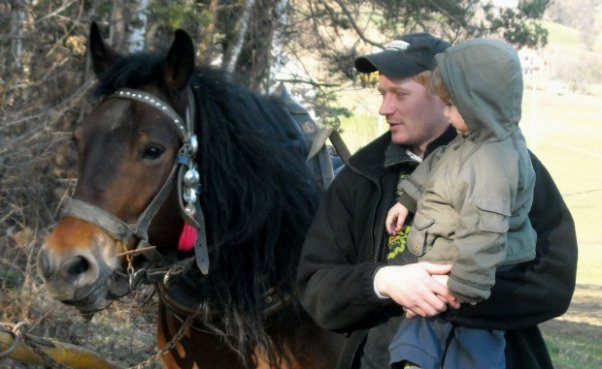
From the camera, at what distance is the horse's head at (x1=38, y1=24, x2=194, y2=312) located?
297 cm

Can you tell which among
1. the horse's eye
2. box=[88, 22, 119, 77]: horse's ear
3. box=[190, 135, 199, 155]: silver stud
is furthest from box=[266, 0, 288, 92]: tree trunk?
the horse's eye

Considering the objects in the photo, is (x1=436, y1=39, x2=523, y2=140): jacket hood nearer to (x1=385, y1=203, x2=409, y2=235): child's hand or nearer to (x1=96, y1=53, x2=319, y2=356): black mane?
(x1=385, y1=203, x2=409, y2=235): child's hand

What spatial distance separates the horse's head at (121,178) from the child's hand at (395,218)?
2.78ft

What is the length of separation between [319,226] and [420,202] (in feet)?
1.31

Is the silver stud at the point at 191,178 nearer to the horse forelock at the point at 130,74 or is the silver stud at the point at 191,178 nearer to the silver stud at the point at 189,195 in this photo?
the silver stud at the point at 189,195

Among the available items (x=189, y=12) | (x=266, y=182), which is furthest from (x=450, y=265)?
(x=189, y=12)

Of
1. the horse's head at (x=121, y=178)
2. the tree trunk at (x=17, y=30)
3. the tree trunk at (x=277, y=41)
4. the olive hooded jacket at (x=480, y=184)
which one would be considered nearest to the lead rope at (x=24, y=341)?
the horse's head at (x=121, y=178)

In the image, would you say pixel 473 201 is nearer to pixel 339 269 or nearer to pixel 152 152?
pixel 339 269

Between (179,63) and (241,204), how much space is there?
0.52 metres

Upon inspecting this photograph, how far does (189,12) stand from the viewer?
851cm

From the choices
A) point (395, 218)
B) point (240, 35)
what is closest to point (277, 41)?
point (240, 35)

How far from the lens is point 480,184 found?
7.73 ft

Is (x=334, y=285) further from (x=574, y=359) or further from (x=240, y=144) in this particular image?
(x=574, y=359)

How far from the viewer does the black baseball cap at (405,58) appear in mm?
2854
